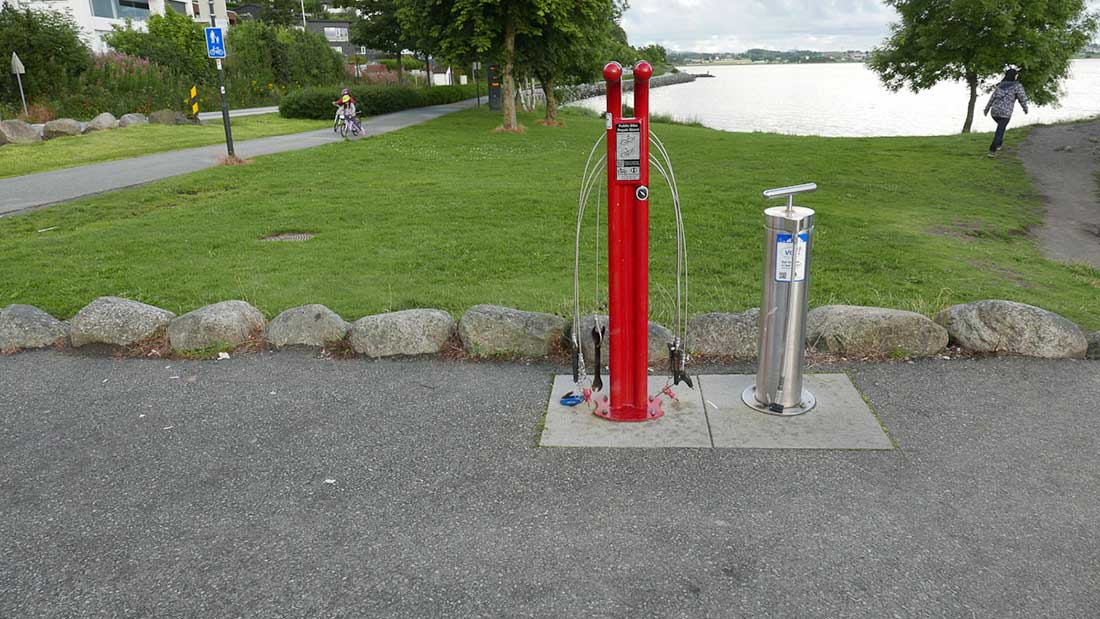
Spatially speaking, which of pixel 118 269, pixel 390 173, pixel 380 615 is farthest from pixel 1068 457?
pixel 390 173

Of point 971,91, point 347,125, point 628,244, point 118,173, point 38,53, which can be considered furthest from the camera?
point 38,53

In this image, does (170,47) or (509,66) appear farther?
(170,47)

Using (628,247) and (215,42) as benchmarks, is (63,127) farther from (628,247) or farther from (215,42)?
(628,247)

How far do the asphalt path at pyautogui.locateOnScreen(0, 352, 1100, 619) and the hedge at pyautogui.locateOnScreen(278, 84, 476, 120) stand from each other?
86.3 ft

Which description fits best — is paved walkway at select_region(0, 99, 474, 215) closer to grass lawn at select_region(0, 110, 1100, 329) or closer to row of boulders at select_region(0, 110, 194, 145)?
grass lawn at select_region(0, 110, 1100, 329)

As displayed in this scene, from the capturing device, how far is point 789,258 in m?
3.88

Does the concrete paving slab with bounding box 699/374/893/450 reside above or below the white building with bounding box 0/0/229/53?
below

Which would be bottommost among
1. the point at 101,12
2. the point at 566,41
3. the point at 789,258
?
the point at 789,258

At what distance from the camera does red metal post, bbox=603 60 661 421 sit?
142 inches

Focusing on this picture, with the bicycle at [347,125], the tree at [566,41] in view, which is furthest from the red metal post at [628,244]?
the tree at [566,41]

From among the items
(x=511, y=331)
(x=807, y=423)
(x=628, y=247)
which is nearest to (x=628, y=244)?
(x=628, y=247)

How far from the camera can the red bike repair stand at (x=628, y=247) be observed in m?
3.60

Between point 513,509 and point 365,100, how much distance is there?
31.6m

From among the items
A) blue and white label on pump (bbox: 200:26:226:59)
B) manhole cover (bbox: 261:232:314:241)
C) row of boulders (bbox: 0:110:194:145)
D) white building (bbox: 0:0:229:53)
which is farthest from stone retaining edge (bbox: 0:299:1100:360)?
white building (bbox: 0:0:229:53)
